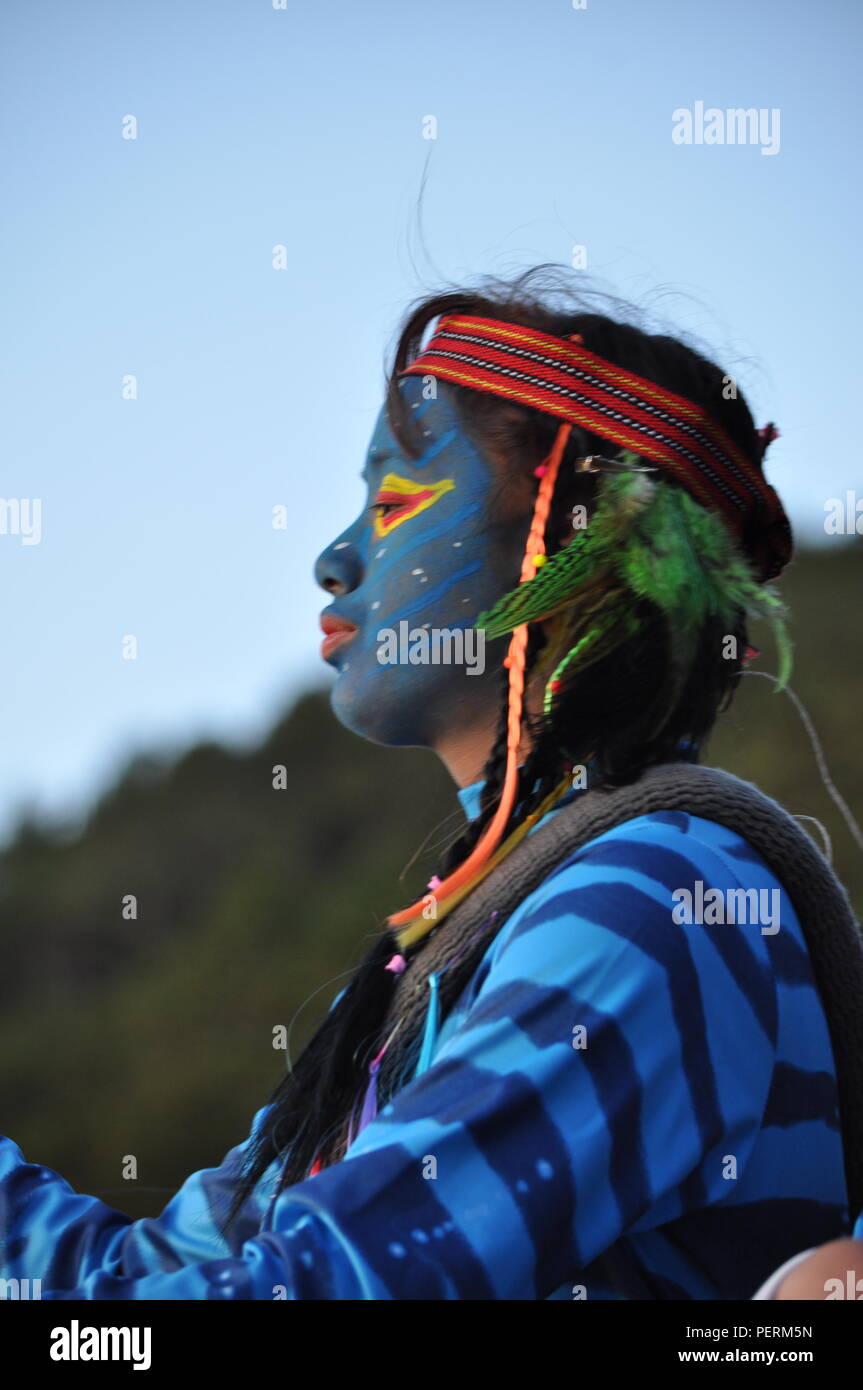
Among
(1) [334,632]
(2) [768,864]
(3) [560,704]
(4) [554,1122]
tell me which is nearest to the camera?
(4) [554,1122]

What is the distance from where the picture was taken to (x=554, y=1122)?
1356 mm

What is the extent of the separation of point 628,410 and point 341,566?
43cm

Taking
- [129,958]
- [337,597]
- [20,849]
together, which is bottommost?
[129,958]

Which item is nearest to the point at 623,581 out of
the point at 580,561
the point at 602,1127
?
the point at 580,561

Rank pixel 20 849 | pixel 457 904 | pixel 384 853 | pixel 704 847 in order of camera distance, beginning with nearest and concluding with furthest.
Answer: pixel 704 847 < pixel 457 904 < pixel 384 853 < pixel 20 849

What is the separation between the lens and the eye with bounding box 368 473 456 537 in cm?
203

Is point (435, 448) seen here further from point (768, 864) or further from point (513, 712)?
point (768, 864)

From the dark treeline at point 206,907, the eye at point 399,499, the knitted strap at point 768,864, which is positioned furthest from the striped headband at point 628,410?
the dark treeline at point 206,907

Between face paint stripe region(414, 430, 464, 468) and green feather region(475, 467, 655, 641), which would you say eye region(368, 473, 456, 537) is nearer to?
face paint stripe region(414, 430, 464, 468)

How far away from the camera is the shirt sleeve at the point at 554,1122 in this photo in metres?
1.30
